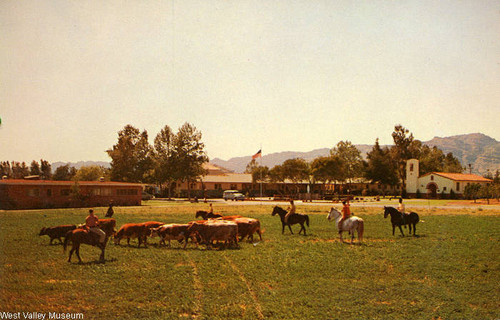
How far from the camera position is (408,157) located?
327ft

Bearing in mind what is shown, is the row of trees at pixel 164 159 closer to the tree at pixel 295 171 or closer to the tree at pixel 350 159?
the tree at pixel 295 171

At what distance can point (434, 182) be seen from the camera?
282 ft

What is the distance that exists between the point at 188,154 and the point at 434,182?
2177 inches

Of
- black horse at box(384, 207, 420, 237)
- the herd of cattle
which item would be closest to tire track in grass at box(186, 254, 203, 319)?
the herd of cattle

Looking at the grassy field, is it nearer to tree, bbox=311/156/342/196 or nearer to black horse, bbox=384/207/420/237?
black horse, bbox=384/207/420/237

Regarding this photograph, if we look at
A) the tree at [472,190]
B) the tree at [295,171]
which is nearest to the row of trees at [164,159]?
the tree at [295,171]

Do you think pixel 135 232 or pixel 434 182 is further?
pixel 434 182

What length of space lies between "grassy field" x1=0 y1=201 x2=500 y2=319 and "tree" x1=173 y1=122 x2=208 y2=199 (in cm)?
6037

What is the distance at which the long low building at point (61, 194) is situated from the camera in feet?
151

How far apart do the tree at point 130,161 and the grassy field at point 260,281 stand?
75636 millimetres

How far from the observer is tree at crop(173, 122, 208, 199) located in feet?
258

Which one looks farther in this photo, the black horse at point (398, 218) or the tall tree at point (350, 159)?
the tall tree at point (350, 159)

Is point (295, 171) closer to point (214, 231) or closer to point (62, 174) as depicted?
point (62, 174)

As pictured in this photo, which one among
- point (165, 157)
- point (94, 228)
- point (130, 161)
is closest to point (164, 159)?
point (165, 157)
